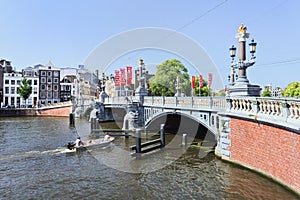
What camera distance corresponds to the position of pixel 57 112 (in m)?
55.8

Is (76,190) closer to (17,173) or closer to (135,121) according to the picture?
(17,173)

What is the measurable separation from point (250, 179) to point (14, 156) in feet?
55.0

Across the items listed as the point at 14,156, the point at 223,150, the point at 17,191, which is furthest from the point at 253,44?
the point at 14,156

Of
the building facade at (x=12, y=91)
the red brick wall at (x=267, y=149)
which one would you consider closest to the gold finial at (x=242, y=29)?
the red brick wall at (x=267, y=149)

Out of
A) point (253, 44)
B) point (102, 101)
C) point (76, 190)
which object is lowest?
point (76, 190)

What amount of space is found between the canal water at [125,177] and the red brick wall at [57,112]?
3623cm

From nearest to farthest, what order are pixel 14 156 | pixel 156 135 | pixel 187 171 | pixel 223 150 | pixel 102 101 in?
pixel 187 171, pixel 223 150, pixel 14 156, pixel 156 135, pixel 102 101

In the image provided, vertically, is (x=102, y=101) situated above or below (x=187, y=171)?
above

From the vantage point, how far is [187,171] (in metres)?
13.8

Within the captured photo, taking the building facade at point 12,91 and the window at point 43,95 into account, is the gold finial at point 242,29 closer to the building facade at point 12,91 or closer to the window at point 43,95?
the building facade at point 12,91

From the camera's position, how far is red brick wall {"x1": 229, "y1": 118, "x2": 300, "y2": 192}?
31.4 ft

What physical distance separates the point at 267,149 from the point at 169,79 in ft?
122

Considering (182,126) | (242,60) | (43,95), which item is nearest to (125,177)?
(242,60)

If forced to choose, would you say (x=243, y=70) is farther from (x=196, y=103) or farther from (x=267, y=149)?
(x=267, y=149)
